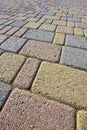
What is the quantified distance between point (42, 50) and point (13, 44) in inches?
15.6

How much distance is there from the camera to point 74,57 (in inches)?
65.2

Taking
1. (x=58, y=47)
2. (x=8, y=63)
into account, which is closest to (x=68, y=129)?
(x=8, y=63)

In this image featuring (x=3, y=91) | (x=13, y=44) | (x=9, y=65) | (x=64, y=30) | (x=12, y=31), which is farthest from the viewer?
(x=64, y=30)

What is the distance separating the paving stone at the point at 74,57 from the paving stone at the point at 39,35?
0.38 meters

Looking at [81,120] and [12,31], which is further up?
[12,31]

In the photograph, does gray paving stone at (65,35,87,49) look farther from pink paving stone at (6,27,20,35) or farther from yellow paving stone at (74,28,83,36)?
pink paving stone at (6,27,20,35)

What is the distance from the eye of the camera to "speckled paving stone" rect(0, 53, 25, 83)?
4.33 feet

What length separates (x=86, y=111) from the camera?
1.05 m

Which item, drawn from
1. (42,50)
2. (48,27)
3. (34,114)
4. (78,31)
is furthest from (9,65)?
(78,31)

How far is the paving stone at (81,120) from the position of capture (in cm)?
95

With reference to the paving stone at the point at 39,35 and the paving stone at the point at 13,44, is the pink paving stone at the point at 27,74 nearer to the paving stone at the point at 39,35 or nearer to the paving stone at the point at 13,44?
the paving stone at the point at 13,44

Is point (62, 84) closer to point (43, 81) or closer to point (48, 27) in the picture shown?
point (43, 81)

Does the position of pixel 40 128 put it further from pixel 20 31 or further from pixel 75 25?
pixel 75 25

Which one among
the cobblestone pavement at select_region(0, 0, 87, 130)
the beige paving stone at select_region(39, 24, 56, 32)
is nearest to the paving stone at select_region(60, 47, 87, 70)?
the cobblestone pavement at select_region(0, 0, 87, 130)
